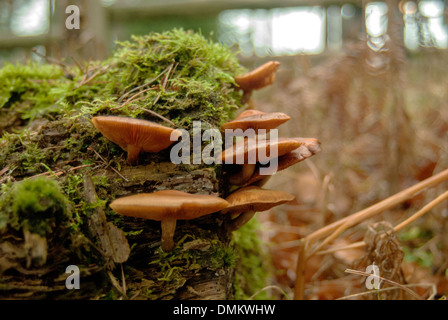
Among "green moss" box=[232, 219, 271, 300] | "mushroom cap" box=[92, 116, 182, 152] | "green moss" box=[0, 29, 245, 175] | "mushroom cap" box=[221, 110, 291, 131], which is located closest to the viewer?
"mushroom cap" box=[92, 116, 182, 152]

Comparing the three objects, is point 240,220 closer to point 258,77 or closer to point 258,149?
point 258,149

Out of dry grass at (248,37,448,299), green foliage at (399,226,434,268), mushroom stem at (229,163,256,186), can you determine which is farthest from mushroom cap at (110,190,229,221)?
green foliage at (399,226,434,268)

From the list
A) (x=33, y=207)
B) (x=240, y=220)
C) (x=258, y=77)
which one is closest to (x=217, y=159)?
(x=240, y=220)

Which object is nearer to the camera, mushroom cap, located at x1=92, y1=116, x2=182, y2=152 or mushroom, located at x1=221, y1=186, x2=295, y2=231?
mushroom cap, located at x1=92, y1=116, x2=182, y2=152

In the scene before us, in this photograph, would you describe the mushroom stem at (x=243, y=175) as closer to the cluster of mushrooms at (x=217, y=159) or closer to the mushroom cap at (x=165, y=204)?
the cluster of mushrooms at (x=217, y=159)

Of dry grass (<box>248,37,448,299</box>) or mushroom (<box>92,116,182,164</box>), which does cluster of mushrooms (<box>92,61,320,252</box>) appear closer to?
mushroom (<box>92,116,182,164</box>)

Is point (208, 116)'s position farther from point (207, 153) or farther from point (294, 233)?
point (294, 233)
